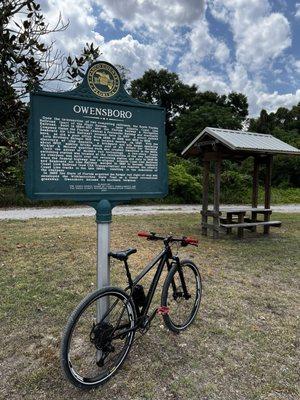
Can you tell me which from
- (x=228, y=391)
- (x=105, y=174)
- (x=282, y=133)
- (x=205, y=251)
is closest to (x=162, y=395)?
(x=228, y=391)

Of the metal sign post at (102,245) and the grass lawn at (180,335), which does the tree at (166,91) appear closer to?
the grass lawn at (180,335)

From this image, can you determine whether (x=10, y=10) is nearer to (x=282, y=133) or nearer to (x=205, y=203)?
(x=205, y=203)

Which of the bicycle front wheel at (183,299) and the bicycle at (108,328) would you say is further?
the bicycle front wheel at (183,299)

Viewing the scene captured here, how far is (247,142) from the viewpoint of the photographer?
29.3 feet

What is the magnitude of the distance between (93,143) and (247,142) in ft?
21.8

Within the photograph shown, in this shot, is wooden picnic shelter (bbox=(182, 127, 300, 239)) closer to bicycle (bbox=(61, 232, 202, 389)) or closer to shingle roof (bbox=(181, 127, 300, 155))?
shingle roof (bbox=(181, 127, 300, 155))

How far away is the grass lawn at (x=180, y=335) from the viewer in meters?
2.86

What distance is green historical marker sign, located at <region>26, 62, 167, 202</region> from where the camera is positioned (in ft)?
9.46

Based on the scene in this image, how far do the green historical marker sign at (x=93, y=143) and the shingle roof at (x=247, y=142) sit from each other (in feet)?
17.3

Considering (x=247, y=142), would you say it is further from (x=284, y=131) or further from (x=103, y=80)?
(x=284, y=131)

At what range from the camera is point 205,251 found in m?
7.68

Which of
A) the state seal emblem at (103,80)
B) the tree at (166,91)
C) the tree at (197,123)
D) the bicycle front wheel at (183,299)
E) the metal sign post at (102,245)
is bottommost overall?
the bicycle front wheel at (183,299)

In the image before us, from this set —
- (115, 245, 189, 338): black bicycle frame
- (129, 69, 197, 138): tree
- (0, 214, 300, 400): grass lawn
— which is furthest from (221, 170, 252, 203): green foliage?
(115, 245, 189, 338): black bicycle frame

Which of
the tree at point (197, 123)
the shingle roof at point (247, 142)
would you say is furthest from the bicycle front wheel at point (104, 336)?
the tree at point (197, 123)
